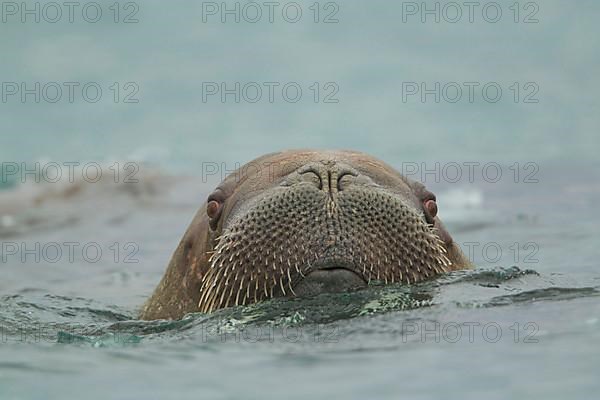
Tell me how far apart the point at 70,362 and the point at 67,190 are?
1536 centimetres

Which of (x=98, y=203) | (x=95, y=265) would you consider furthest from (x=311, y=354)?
(x=98, y=203)

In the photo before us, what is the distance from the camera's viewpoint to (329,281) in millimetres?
5797

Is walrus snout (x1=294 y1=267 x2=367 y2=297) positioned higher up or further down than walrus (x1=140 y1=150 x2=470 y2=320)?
further down

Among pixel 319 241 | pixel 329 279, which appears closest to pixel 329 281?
pixel 329 279

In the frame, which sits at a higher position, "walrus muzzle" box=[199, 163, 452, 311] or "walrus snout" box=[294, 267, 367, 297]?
"walrus muzzle" box=[199, 163, 452, 311]

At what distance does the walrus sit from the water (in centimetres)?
12

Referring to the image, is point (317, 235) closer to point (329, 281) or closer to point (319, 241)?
point (319, 241)

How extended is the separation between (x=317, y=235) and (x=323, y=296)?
31cm

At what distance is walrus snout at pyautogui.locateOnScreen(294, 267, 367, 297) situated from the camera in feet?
19.0

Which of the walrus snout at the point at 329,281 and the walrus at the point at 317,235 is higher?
the walrus at the point at 317,235

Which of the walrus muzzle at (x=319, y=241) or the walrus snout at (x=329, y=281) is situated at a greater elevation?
the walrus muzzle at (x=319, y=241)

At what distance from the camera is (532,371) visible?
4.41m

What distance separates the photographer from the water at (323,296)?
15.0 feet

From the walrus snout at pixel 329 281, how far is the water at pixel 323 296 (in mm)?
73
